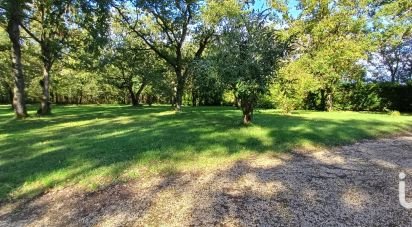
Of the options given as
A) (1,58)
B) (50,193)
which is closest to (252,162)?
(50,193)

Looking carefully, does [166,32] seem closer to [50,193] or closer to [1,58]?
[1,58]

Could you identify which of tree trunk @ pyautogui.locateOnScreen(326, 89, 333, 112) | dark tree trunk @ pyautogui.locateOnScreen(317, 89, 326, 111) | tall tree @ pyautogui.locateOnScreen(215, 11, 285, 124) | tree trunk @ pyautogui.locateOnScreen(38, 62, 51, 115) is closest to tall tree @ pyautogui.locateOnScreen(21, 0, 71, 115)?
tree trunk @ pyautogui.locateOnScreen(38, 62, 51, 115)

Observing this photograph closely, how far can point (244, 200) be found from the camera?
4.59 m

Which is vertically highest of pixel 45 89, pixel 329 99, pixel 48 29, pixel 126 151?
pixel 48 29

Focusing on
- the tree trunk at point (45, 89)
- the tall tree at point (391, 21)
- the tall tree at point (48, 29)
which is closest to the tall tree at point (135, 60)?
the tall tree at point (48, 29)

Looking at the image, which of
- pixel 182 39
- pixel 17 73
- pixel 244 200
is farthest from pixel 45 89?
pixel 244 200

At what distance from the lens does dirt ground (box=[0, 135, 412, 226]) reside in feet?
13.2

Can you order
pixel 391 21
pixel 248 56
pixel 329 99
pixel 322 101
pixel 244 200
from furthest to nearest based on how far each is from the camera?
pixel 322 101 < pixel 329 99 < pixel 391 21 < pixel 248 56 < pixel 244 200

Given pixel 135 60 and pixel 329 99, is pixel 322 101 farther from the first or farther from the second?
pixel 135 60

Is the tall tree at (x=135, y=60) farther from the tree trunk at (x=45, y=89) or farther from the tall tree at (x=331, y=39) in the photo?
the tall tree at (x=331, y=39)

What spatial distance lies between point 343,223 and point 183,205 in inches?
75.5

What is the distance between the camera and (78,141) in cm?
932

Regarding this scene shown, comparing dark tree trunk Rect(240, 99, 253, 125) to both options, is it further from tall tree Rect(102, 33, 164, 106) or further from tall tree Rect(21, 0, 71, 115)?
tall tree Rect(102, 33, 164, 106)

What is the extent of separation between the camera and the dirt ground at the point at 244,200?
4.03 meters
